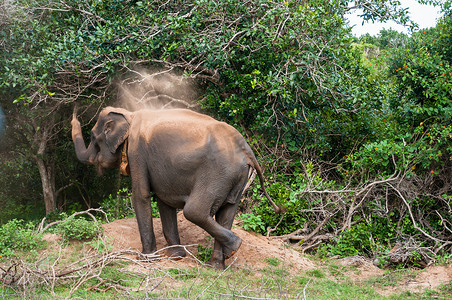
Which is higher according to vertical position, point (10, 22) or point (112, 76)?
point (10, 22)

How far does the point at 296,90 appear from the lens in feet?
32.9

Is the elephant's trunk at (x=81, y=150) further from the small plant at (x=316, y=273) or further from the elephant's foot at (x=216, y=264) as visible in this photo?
the small plant at (x=316, y=273)

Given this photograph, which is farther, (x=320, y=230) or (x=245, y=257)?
(x=320, y=230)

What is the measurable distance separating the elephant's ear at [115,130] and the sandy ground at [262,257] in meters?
1.41

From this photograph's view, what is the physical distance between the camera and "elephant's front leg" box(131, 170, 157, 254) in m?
7.43

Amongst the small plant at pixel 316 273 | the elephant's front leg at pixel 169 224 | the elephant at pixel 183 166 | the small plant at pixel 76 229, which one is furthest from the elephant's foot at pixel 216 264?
the small plant at pixel 76 229

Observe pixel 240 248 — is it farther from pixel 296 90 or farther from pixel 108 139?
pixel 296 90

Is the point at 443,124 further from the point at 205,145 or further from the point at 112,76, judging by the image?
the point at 112,76

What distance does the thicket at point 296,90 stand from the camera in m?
9.42

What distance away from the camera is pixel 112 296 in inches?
230

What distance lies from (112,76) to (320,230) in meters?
4.99

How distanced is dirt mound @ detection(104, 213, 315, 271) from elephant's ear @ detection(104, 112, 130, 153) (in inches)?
55.4

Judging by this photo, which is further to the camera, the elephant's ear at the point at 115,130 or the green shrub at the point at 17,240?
the elephant's ear at the point at 115,130

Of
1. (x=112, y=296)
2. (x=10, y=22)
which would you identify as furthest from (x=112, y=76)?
(x=112, y=296)
